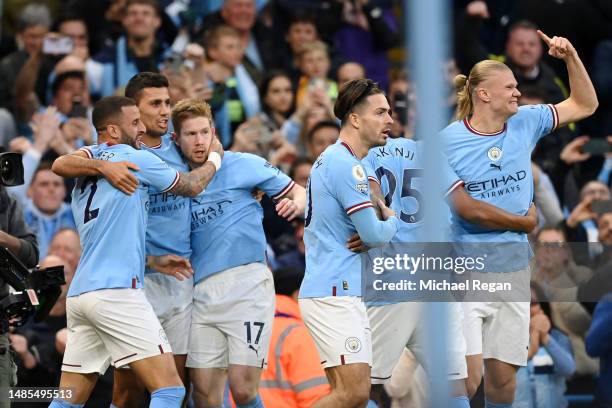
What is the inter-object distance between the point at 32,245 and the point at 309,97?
4585 millimetres

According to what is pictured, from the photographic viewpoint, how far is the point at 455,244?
7.31 metres

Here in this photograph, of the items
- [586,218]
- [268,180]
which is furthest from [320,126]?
[268,180]

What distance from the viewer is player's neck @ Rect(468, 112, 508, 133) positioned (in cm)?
738

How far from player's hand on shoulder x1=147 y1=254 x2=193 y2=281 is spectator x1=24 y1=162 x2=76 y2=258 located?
294 cm

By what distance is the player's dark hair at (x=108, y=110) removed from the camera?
6996 mm

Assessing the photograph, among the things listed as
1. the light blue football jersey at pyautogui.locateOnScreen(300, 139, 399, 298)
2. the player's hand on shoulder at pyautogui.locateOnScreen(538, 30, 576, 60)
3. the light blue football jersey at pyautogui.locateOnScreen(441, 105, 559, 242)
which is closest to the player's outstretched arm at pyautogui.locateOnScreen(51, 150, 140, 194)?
the light blue football jersey at pyautogui.locateOnScreen(300, 139, 399, 298)

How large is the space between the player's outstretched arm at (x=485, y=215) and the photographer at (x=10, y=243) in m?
2.41

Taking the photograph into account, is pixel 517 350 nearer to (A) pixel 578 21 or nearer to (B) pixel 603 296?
(B) pixel 603 296

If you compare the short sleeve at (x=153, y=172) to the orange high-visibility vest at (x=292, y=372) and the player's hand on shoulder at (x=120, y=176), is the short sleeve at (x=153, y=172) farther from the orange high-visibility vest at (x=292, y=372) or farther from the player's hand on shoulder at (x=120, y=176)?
the orange high-visibility vest at (x=292, y=372)

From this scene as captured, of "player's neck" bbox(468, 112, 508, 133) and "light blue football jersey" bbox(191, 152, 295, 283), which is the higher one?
"player's neck" bbox(468, 112, 508, 133)

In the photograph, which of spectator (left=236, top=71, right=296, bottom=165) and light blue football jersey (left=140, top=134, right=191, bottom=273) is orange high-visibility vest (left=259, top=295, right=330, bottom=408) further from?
spectator (left=236, top=71, right=296, bottom=165)

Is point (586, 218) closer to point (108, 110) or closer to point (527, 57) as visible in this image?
point (527, 57)

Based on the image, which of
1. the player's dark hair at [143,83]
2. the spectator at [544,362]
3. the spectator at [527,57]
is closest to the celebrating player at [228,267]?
the player's dark hair at [143,83]

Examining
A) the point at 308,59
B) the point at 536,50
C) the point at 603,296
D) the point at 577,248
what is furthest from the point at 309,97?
the point at 603,296
